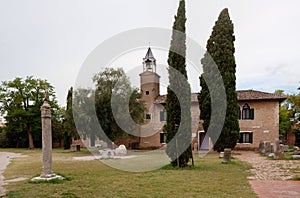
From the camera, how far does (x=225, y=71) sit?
21172 millimetres

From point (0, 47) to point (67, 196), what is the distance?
9.01 metres

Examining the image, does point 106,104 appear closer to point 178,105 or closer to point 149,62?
point 178,105

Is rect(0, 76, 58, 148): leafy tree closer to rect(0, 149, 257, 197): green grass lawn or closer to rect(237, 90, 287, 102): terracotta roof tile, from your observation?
rect(237, 90, 287, 102): terracotta roof tile

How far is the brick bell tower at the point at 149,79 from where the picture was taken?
1192 inches

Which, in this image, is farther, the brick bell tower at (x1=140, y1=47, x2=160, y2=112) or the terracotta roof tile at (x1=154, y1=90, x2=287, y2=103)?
the brick bell tower at (x1=140, y1=47, x2=160, y2=112)

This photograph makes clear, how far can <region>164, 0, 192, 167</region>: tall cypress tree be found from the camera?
1167cm

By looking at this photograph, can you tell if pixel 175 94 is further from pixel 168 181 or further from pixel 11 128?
pixel 11 128

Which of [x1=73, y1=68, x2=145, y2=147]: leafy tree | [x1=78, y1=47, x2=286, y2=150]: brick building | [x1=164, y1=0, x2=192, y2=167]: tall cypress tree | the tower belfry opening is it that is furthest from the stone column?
the tower belfry opening

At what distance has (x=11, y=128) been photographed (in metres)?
33.2

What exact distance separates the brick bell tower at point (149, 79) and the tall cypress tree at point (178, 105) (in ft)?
58.7

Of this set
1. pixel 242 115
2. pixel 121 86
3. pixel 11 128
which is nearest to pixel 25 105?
pixel 11 128

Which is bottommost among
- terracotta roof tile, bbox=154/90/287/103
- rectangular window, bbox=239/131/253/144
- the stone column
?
rectangular window, bbox=239/131/253/144

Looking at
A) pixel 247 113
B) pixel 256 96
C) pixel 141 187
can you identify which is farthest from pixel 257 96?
pixel 141 187

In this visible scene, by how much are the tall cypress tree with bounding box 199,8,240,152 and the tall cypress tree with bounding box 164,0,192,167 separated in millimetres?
9867
